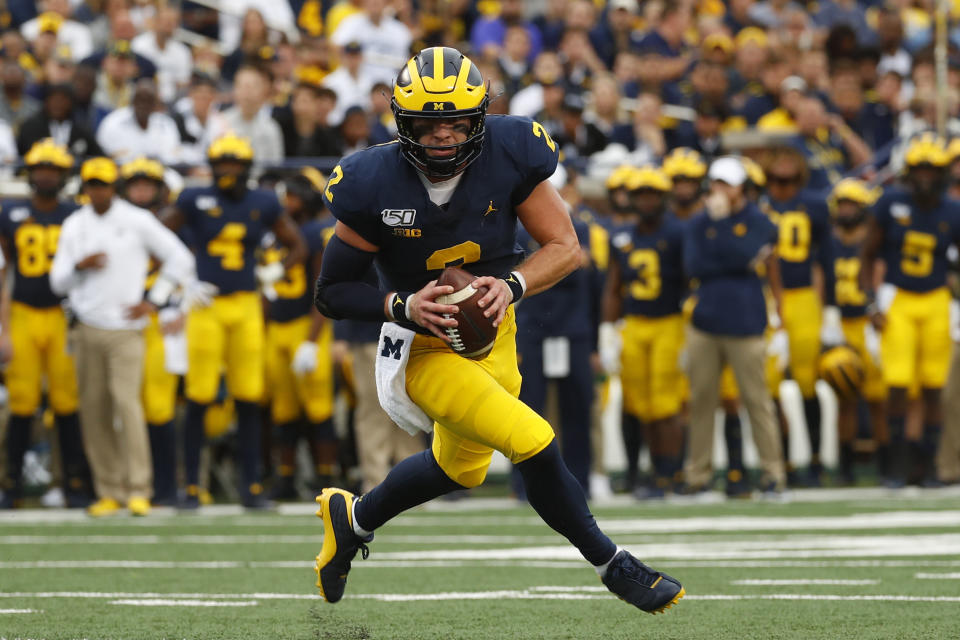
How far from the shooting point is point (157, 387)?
948 cm

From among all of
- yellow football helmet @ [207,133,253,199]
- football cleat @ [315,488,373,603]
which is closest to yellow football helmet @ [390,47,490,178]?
football cleat @ [315,488,373,603]

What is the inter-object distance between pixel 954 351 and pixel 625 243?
2.43 m

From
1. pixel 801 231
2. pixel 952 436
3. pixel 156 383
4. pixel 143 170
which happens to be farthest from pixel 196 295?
pixel 952 436

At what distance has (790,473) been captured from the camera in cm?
1096

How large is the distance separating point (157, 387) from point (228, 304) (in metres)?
0.72

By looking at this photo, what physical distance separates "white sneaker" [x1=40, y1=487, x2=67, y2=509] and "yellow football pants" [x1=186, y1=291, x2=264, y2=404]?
1.24 m

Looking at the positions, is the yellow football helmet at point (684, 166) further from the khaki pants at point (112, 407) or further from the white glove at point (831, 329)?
the khaki pants at point (112, 407)

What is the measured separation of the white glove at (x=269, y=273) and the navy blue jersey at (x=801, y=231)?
3205mm

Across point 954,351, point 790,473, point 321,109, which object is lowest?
point 790,473

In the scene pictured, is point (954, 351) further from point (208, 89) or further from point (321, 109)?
point (208, 89)

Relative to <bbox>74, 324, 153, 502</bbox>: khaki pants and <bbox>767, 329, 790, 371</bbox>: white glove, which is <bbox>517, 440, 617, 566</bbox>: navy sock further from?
<bbox>767, 329, 790, 371</bbox>: white glove

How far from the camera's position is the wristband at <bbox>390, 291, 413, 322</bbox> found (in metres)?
4.29

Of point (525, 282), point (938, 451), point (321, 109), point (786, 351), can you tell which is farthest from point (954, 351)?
point (525, 282)

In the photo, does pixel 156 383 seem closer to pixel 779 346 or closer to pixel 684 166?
pixel 684 166
